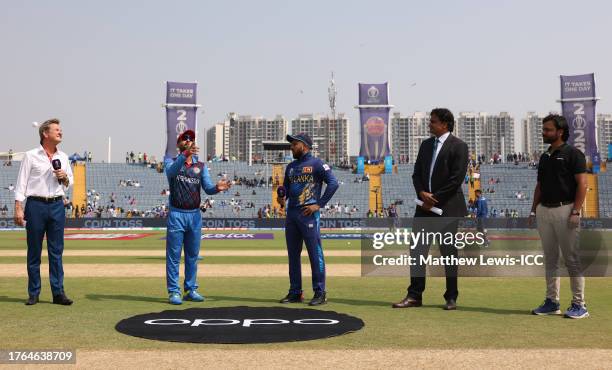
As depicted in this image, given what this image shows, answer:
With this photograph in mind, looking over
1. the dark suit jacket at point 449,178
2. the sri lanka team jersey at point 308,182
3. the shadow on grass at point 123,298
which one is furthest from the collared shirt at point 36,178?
the dark suit jacket at point 449,178

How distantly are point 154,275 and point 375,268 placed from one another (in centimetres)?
381

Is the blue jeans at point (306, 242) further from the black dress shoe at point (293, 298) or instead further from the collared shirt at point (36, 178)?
the collared shirt at point (36, 178)

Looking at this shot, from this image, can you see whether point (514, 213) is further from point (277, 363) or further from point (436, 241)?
point (277, 363)

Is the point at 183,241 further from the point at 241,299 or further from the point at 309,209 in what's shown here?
the point at 309,209

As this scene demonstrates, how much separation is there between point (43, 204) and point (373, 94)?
33.5 meters

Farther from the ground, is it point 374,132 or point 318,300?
point 374,132

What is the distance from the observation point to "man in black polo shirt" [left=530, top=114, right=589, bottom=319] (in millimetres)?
6000

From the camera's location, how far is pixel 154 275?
33.3 feet

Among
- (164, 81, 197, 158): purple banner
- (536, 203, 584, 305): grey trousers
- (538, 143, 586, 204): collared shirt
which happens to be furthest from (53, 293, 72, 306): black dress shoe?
(164, 81, 197, 158): purple banner

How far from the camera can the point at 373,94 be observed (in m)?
38.8

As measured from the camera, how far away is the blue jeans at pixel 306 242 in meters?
7.02

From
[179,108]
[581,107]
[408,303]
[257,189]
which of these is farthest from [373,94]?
[408,303]

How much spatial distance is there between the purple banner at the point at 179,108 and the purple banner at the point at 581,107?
23.0m

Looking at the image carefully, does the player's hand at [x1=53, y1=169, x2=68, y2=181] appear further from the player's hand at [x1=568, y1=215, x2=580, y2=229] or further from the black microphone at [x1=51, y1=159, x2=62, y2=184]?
the player's hand at [x1=568, y1=215, x2=580, y2=229]
